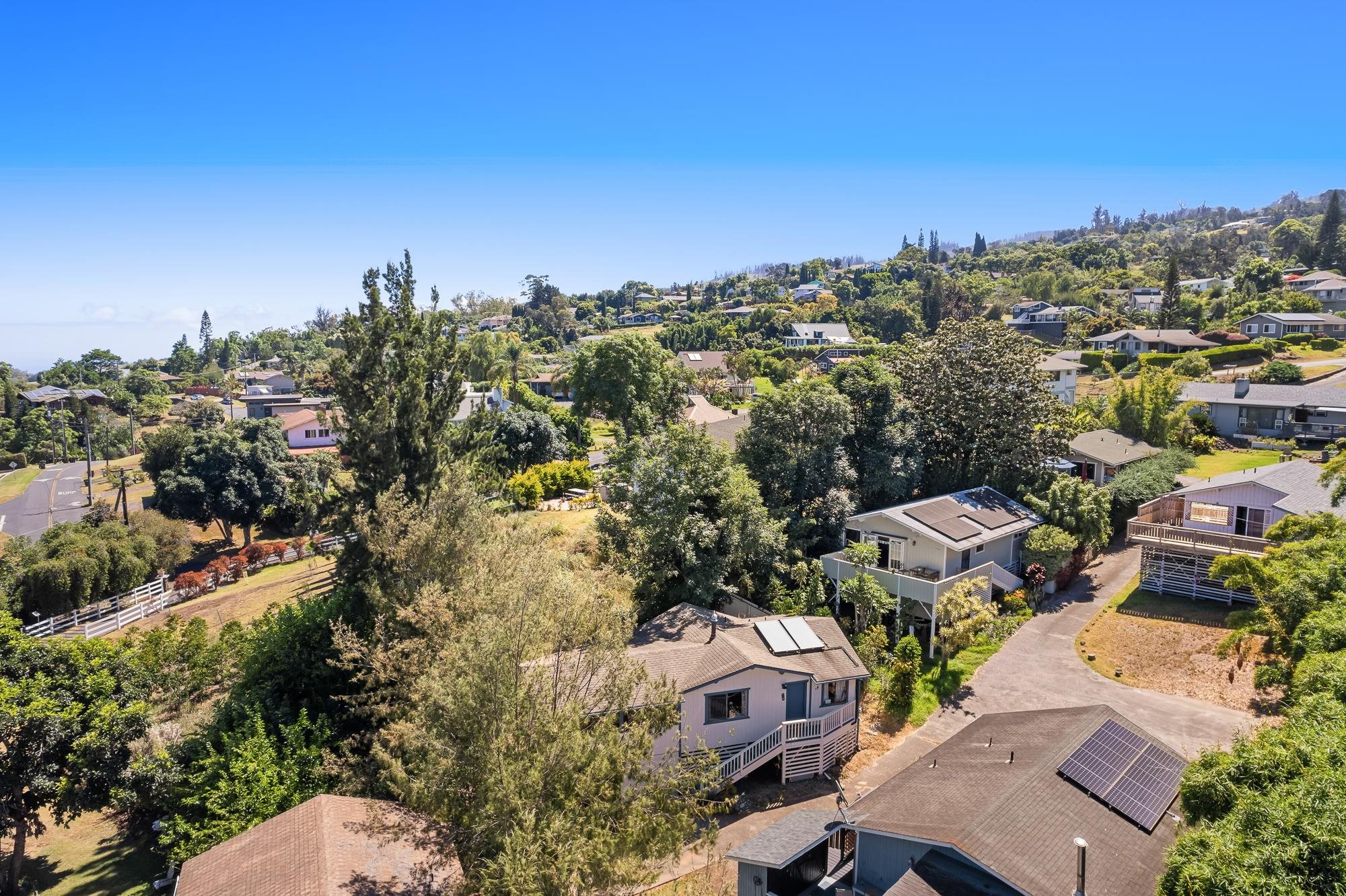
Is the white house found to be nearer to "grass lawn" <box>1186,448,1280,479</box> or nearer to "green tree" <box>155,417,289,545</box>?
"green tree" <box>155,417,289,545</box>

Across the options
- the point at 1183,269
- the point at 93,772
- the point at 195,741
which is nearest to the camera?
the point at 93,772

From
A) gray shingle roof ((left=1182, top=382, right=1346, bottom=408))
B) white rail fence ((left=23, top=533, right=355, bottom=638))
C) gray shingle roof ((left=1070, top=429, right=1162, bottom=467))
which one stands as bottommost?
white rail fence ((left=23, top=533, right=355, bottom=638))

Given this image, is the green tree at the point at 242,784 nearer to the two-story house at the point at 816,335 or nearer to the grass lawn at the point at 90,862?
the grass lawn at the point at 90,862

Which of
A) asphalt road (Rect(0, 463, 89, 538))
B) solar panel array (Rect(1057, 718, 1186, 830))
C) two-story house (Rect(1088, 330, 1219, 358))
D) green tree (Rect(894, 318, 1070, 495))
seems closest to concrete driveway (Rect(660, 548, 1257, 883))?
solar panel array (Rect(1057, 718, 1186, 830))

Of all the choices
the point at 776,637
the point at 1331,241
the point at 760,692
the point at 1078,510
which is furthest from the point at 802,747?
the point at 1331,241

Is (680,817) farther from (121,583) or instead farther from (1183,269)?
(1183,269)

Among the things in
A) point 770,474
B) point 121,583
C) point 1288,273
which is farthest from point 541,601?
point 1288,273
